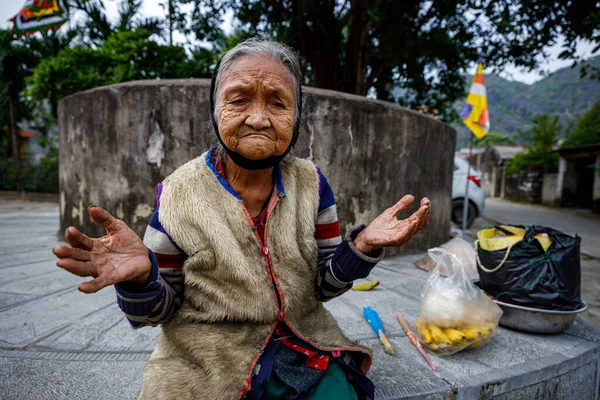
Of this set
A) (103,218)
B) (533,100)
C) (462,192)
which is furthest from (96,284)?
(533,100)

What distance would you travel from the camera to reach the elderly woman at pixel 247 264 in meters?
1.07

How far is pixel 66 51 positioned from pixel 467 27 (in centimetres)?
728

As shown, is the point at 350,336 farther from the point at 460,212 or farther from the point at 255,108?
the point at 460,212

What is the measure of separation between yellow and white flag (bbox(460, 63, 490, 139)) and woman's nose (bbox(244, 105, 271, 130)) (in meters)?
5.06

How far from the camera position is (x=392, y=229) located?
115cm

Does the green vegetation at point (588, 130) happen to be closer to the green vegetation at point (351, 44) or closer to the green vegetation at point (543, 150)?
the green vegetation at point (543, 150)

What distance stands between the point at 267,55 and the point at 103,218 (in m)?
0.68

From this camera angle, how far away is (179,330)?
1151 mm

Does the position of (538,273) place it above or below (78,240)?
below

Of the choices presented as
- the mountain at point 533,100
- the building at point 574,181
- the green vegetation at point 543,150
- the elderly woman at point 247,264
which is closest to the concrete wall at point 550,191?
the building at point 574,181

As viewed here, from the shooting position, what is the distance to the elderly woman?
3.51 ft

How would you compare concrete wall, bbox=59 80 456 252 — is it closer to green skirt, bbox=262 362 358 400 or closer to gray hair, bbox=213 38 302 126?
gray hair, bbox=213 38 302 126

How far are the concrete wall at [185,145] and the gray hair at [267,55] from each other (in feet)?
6.92

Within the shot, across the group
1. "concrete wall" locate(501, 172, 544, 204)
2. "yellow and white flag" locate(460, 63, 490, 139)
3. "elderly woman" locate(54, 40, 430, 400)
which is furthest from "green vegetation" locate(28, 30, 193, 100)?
"concrete wall" locate(501, 172, 544, 204)
